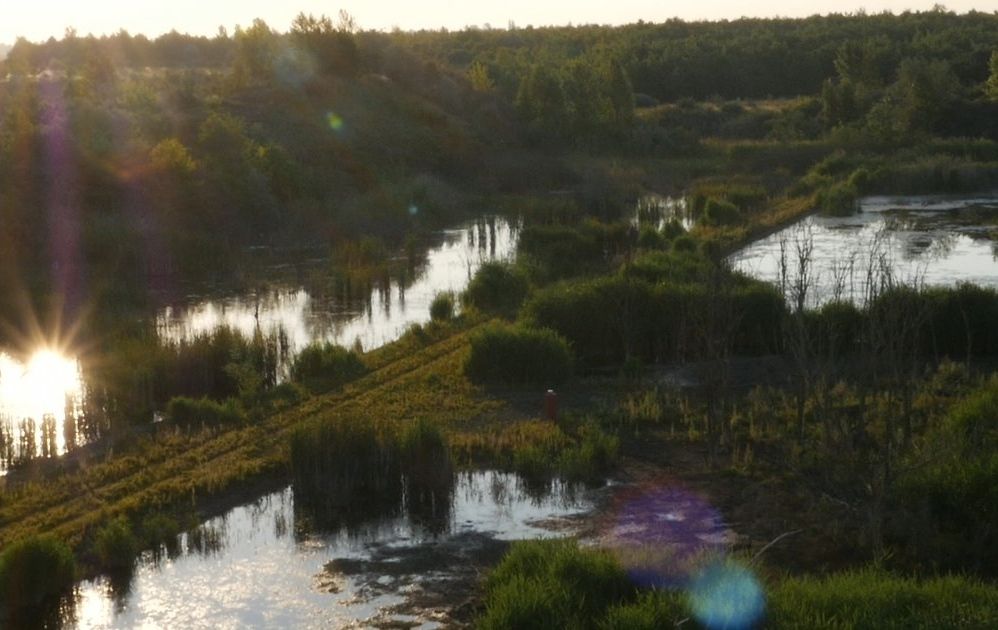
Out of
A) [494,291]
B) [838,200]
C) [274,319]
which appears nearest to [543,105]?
[838,200]

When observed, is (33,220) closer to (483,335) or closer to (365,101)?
(483,335)

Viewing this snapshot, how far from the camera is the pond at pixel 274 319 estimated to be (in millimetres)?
16938

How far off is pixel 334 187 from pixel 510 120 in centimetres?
1901

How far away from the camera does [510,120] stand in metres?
60.3

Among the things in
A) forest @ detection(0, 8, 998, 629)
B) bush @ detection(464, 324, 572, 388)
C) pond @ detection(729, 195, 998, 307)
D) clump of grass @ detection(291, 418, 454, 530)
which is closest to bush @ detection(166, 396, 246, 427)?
forest @ detection(0, 8, 998, 629)

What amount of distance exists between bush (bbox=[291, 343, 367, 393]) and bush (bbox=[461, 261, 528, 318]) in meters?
5.39

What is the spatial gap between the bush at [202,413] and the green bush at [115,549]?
14.2 feet

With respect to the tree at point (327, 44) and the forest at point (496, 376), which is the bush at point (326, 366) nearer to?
the forest at point (496, 376)

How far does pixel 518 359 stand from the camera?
19.5 metres

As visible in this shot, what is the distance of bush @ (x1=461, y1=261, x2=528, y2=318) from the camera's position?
25188mm

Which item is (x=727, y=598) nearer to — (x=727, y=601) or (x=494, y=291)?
(x=727, y=601)

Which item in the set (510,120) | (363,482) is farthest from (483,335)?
(510,120)

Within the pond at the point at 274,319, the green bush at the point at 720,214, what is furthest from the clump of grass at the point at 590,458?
the green bush at the point at 720,214

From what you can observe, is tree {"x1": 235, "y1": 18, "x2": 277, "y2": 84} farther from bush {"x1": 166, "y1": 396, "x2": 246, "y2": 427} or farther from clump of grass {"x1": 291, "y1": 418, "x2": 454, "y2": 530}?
clump of grass {"x1": 291, "y1": 418, "x2": 454, "y2": 530}
